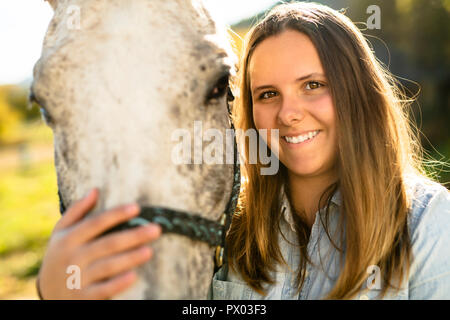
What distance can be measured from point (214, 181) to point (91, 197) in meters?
0.45

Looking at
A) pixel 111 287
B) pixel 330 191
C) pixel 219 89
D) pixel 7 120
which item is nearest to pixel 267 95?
pixel 219 89

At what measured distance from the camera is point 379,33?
10141 mm

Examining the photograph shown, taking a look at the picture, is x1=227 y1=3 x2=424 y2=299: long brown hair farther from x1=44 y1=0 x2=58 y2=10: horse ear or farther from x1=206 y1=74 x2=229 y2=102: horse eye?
x1=44 y1=0 x2=58 y2=10: horse ear

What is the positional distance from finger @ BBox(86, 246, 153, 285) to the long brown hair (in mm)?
795

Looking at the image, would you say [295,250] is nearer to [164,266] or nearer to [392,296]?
[392,296]

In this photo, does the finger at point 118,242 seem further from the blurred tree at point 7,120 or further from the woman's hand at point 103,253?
the blurred tree at point 7,120

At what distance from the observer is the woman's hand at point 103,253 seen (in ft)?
3.64

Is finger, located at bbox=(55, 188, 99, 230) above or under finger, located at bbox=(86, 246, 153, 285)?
above

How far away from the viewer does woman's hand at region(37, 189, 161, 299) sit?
3.64 feet

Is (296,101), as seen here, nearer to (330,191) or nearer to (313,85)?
(313,85)

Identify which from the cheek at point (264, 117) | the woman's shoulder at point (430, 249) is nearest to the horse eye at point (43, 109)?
the cheek at point (264, 117)

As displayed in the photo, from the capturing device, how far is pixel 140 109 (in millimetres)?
1254

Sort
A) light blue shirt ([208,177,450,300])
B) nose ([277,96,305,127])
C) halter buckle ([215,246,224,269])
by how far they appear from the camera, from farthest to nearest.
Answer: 1. nose ([277,96,305,127])
2. light blue shirt ([208,177,450,300])
3. halter buckle ([215,246,224,269])

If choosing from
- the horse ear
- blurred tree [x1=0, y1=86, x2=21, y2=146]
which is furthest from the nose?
blurred tree [x1=0, y1=86, x2=21, y2=146]
